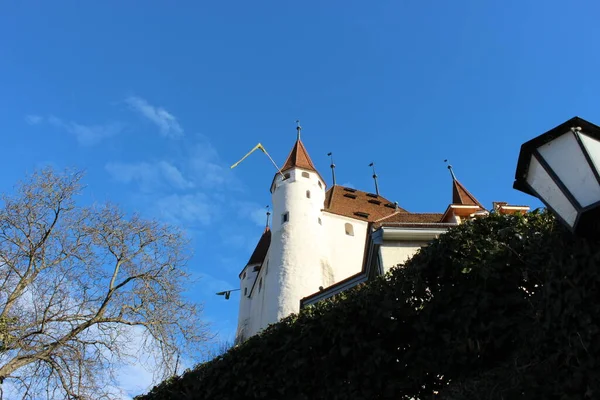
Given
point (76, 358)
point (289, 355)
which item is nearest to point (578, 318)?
point (289, 355)

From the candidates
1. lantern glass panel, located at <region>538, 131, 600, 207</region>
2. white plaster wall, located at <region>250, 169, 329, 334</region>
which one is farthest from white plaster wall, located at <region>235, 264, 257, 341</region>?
lantern glass panel, located at <region>538, 131, 600, 207</region>

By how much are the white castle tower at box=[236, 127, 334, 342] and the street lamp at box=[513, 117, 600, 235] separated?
26.0 metres

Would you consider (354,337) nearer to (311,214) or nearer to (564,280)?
(564,280)

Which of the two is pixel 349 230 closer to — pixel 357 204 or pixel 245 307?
pixel 357 204

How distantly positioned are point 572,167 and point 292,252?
96.0 feet

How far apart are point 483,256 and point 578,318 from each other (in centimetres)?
352

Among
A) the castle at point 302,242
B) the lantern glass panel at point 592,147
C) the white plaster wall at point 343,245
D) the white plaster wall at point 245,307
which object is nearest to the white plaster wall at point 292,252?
the castle at point 302,242

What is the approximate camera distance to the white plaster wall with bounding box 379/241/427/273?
14.2 m

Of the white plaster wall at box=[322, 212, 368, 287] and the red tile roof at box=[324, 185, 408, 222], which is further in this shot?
the red tile roof at box=[324, 185, 408, 222]

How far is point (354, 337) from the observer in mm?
6754

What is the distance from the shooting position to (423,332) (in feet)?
20.9

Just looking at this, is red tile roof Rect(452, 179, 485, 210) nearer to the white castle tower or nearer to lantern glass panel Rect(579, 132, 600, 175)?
the white castle tower

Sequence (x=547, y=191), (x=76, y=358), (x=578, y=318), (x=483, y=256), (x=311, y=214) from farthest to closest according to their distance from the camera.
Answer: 1. (x=311, y=214)
2. (x=76, y=358)
3. (x=483, y=256)
4. (x=578, y=318)
5. (x=547, y=191)

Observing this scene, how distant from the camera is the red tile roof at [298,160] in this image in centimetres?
3650
